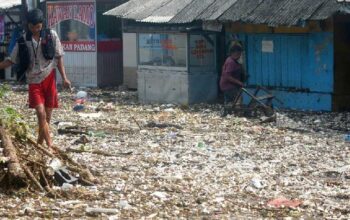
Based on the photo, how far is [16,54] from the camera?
972cm

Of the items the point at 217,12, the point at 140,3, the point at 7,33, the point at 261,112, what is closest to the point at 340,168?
the point at 261,112

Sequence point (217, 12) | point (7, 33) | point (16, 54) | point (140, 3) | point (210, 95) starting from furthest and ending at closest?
point (7, 33) < point (140, 3) < point (210, 95) < point (217, 12) < point (16, 54)

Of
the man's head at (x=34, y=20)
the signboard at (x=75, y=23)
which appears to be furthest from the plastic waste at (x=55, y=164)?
the signboard at (x=75, y=23)

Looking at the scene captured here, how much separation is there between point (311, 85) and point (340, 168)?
7.26m

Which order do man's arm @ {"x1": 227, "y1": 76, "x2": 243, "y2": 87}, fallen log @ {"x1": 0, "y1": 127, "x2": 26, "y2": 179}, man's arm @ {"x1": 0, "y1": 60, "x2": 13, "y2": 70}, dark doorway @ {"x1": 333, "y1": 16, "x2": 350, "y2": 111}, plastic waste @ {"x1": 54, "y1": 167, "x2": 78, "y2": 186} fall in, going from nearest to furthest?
fallen log @ {"x1": 0, "y1": 127, "x2": 26, "y2": 179} → plastic waste @ {"x1": 54, "y1": 167, "x2": 78, "y2": 186} → man's arm @ {"x1": 0, "y1": 60, "x2": 13, "y2": 70} → man's arm @ {"x1": 227, "y1": 76, "x2": 243, "y2": 87} → dark doorway @ {"x1": 333, "y1": 16, "x2": 350, "y2": 111}

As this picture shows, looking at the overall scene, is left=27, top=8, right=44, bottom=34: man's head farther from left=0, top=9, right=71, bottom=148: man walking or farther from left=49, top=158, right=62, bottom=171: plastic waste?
left=49, top=158, right=62, bottom=171: plastic waste

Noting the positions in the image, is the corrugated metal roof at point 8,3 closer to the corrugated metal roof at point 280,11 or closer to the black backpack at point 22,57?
the corrugated metal roof at point 280,11

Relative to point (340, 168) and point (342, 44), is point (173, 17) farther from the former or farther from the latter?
point (340, 168)

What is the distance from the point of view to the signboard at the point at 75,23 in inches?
1000

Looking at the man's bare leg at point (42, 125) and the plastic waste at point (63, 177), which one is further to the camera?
the man's bare leg at point (42, 125)

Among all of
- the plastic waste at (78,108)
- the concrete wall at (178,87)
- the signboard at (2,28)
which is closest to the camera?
the plastic waste at (78,108)

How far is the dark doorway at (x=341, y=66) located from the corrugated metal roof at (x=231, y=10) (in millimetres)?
1003

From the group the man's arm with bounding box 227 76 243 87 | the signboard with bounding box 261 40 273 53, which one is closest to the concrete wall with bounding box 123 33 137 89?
the signboard with bounding box 261 40 273 53

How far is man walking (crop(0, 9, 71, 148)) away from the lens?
31.8ft
